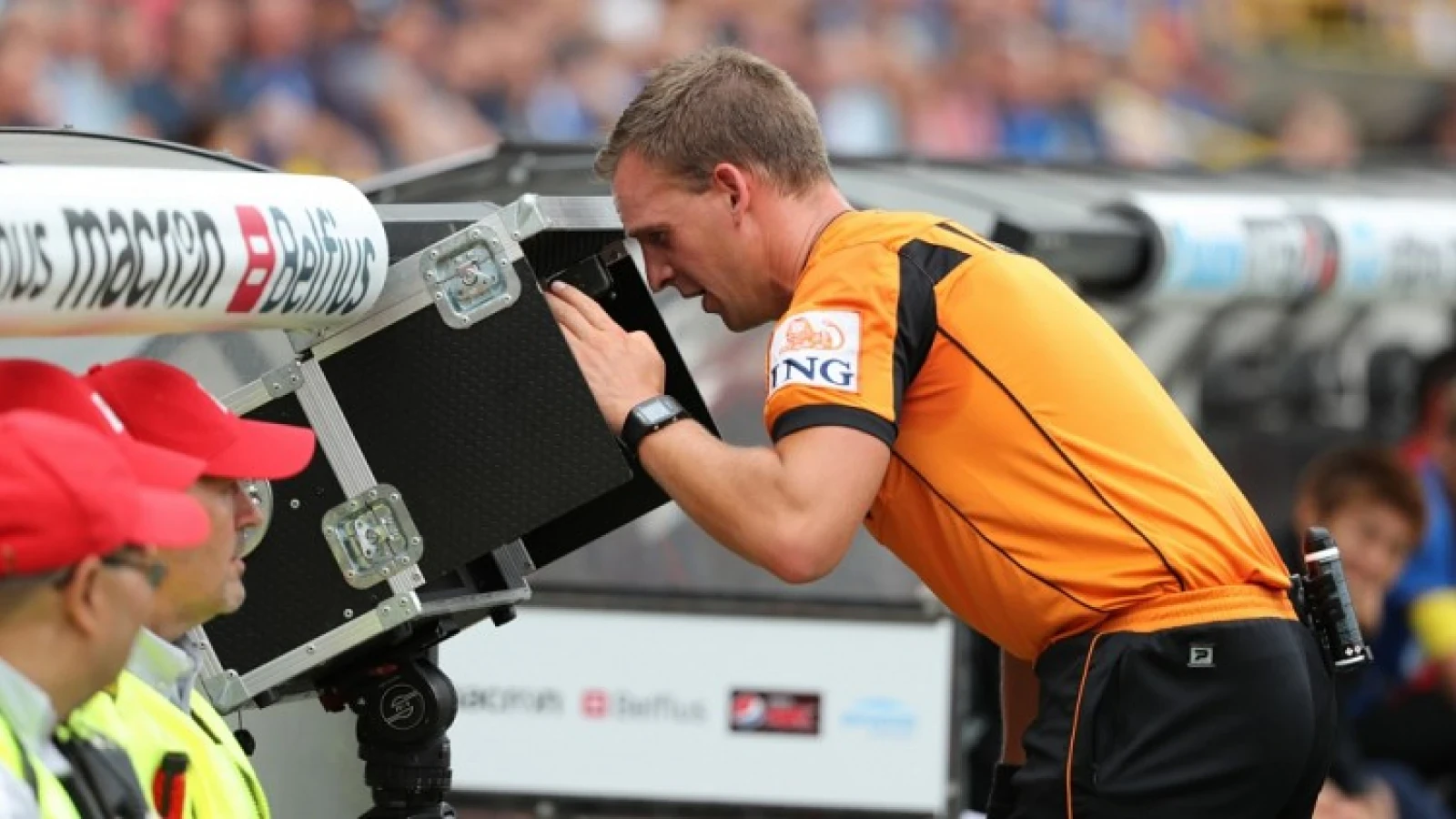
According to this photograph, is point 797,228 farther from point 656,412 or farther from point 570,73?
point 570,73

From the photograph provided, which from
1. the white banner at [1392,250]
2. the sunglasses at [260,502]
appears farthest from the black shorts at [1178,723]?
the white banner at [1392,250]

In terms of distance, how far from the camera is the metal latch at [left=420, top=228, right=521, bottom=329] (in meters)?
4.14

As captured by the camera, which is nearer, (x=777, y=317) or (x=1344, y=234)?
(x=777, y=317)

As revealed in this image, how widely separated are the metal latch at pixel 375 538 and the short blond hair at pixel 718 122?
2.03 feet

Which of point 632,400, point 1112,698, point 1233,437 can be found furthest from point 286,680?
point 1233,437

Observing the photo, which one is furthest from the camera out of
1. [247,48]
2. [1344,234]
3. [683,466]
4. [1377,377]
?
[1377,377]

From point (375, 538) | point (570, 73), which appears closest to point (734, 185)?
point (375, 538)

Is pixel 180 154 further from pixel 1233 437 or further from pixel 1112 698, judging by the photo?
pixel 1233 437

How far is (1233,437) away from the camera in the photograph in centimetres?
1034

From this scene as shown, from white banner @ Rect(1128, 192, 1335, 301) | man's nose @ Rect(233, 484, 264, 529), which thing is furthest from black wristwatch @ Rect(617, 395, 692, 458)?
white banner @ Rect(1128, 192, 1335, 301)

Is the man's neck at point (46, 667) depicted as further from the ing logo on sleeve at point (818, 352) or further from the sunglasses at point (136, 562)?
the ing logo on sleeve at point (818, 352)

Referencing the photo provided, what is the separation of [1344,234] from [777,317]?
5519 mm

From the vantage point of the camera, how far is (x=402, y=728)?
14.6ft

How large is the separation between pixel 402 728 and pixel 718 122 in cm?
109
